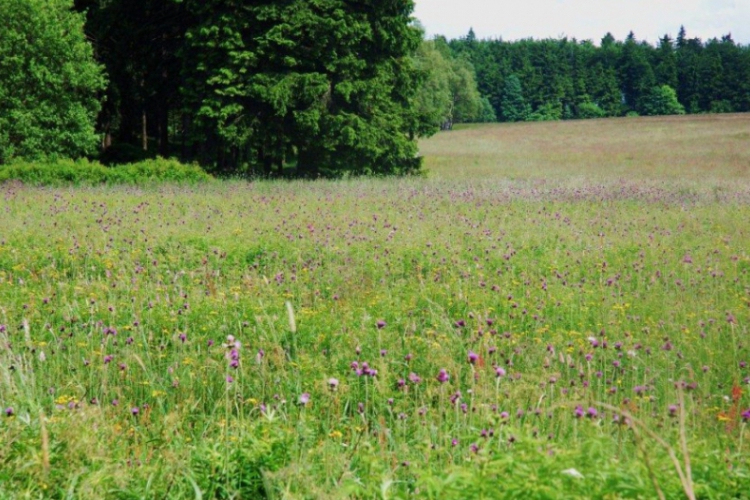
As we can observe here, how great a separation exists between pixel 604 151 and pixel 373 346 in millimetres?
33976

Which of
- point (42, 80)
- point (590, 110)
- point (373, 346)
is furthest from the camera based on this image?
point (590, 110)

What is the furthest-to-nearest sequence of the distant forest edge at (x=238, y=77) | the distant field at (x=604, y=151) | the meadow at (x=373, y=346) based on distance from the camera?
the distant field at (x=604, y=151)
the distant forest edge at (x=238, y=77)
the meadow at (x=373, y=346)

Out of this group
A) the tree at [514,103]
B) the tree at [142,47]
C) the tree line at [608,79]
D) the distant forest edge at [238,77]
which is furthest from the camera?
the tree at [514,103]

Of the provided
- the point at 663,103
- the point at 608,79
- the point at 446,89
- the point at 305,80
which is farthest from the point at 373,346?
the point at 608,79

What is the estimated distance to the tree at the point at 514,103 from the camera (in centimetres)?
10931

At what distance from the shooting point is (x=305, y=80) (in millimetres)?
23047

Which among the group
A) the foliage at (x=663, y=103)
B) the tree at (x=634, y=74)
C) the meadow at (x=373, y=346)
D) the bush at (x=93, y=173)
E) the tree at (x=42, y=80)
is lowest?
the meadow at (x=373, y=346)

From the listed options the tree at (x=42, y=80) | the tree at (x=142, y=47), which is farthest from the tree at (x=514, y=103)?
the tree at (x=42, y=80)

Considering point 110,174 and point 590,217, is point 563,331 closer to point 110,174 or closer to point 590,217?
point 590,217

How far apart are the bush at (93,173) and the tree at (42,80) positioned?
12.0 feet

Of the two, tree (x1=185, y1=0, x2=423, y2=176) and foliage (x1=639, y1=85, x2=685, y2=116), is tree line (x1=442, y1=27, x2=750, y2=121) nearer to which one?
foliage (x1=639, y1=85, x2=685, y2=116)

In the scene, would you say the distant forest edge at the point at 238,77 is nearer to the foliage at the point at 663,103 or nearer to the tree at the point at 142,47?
the tree at the point at 142,47

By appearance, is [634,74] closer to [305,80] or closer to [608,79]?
[608,79]

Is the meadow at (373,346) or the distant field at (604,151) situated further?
the distant field at (604,151)
